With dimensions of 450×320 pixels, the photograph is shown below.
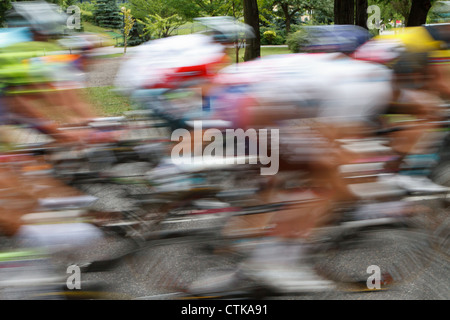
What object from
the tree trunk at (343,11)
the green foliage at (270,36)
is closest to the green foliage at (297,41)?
the green foliage at (270,36)

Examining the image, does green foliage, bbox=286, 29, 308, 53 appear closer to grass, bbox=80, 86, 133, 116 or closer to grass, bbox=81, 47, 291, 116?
grass, bbox=81, 47, 291, 116

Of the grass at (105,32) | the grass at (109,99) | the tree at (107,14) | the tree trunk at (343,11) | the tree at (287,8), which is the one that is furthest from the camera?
the tree trunk at (343,11)

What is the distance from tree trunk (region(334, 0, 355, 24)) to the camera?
5.89m

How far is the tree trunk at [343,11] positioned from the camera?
5.89m

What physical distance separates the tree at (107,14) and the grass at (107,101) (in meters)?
0.44

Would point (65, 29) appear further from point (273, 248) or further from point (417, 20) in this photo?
point (417, 20)

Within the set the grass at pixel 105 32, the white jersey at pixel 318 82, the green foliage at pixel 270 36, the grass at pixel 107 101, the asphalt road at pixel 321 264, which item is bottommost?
the asphalt road at pixel 321 264

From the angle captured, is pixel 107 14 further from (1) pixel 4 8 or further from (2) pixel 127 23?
(1) pixel 4 8

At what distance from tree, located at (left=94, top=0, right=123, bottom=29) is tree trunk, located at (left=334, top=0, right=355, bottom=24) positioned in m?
4.03

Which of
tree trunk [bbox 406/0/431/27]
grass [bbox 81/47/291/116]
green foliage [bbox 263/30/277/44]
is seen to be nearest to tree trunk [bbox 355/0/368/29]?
tree trunk [bbox 406/0/431/27]

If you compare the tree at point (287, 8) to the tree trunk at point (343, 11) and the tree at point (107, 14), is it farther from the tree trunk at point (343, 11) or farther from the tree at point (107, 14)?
the tree at point (107, 14)

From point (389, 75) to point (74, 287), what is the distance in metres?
2.35
